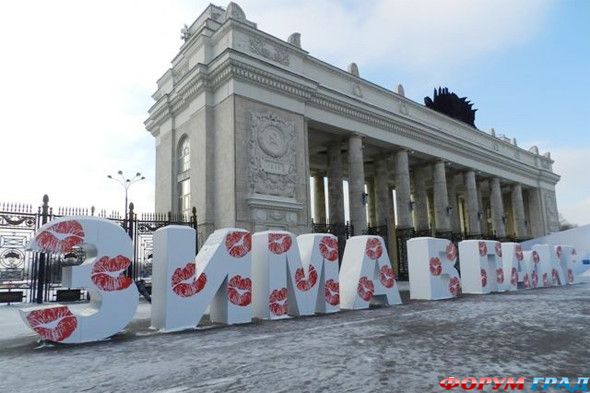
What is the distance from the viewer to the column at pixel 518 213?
1483 inches

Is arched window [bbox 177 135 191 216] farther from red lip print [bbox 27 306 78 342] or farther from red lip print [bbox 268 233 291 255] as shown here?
red lip print [bbox 27 306 78 342]

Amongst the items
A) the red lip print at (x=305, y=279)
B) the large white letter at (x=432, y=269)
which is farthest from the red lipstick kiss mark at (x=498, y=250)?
the red lip print at (x=305, y=279)

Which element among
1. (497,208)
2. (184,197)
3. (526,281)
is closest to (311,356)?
(526,281)

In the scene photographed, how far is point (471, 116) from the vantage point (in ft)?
115

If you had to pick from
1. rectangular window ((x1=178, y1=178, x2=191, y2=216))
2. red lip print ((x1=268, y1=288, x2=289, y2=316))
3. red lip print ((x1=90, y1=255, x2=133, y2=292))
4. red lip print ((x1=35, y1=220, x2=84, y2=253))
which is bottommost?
red lip print ((x1=268, y1=288, x2=289, y2=316))

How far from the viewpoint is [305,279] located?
10312 mm

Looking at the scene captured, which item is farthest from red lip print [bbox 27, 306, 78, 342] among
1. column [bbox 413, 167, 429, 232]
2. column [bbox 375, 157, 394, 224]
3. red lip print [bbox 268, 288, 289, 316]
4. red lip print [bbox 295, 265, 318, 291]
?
column [bbox 413, 167, 429, 232]

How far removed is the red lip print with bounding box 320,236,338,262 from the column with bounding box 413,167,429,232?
738 inches

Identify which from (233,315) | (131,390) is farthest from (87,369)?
(233,315)

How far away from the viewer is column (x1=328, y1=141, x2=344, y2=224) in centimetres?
2480

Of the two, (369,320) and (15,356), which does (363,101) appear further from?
(15,356)

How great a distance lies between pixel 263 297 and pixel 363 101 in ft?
53.9

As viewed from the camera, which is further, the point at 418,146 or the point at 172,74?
the point at 418,146

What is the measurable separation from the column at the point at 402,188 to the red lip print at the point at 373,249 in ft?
50.2
